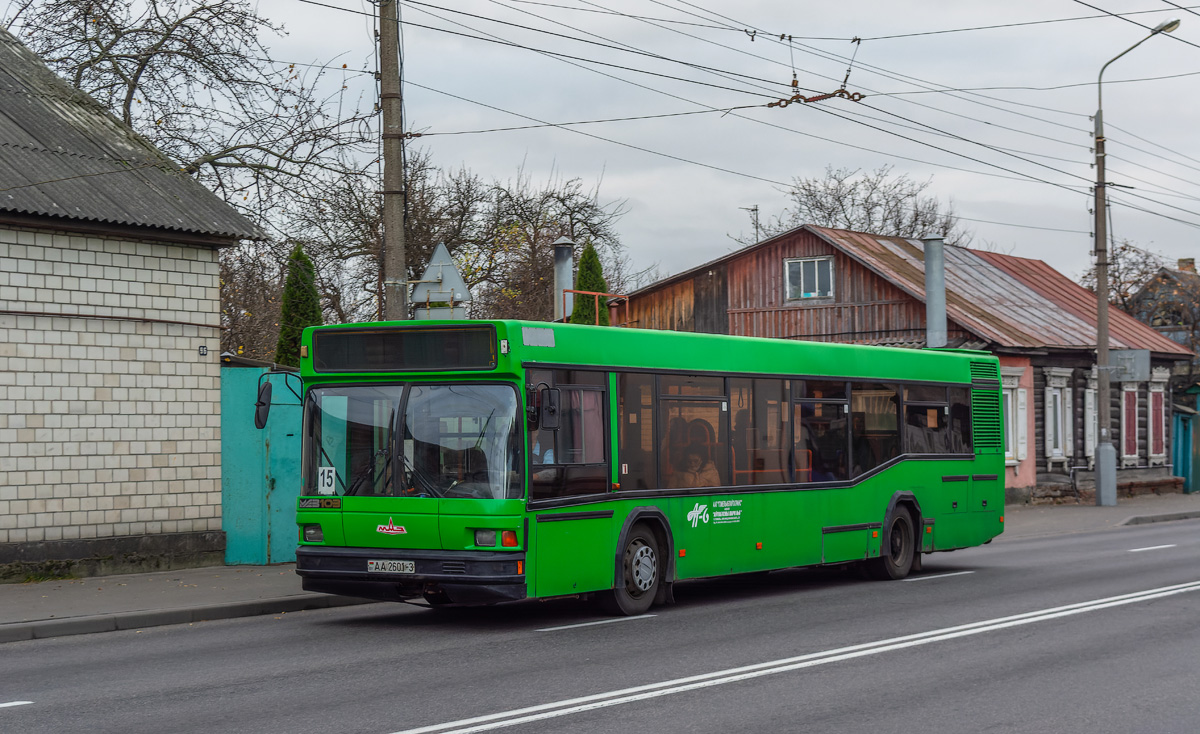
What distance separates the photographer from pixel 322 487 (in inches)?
461

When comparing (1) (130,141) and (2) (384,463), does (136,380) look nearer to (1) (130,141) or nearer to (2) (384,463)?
(1) (130,141)

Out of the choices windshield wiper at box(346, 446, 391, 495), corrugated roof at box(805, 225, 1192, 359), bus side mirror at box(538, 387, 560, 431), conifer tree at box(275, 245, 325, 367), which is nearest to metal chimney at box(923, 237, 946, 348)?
corrugated roof at box(805, 225, 1192, 359)

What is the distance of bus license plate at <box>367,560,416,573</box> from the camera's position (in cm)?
1120

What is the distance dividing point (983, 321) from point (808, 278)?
478cm

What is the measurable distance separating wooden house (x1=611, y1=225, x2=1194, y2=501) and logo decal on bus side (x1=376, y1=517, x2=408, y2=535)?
20.7m

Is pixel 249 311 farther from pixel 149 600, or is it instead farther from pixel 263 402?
pixel 263 402

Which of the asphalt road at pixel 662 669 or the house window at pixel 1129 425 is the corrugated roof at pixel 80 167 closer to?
the asphalt road at pixel 662 669

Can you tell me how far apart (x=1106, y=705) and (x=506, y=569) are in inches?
189

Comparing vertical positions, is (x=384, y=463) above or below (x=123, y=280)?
below

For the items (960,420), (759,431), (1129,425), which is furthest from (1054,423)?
(759,431)

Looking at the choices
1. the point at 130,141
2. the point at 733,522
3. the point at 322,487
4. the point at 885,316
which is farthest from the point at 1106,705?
the point at 885,316

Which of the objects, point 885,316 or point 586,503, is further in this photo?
point 885,316

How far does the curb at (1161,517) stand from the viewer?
2772 cm

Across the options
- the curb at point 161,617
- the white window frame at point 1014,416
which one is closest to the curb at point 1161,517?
the white window frame at point 1014,416
